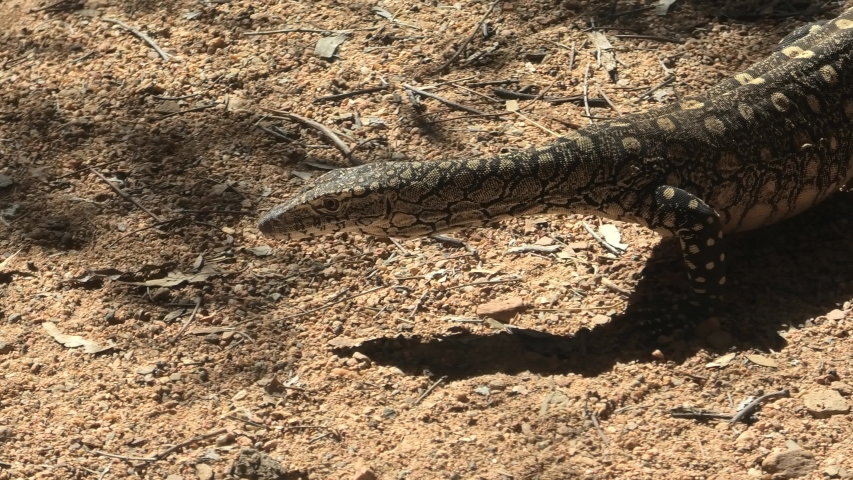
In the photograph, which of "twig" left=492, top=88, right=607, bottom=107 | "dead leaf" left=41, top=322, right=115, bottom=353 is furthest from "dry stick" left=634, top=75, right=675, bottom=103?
"dead leaf" left=41, top=322, right=115, bottom=353

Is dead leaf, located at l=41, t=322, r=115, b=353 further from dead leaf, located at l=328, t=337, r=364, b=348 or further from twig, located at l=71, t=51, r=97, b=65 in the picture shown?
twig, located at l=71, t=51, r=97, b=65

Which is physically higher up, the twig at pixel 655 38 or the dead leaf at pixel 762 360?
the twig at pixel 655 38

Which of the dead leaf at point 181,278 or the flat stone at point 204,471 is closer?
the flat stone at point 204,471

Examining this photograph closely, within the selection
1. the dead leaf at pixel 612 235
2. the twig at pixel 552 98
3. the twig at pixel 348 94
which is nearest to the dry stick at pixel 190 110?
the twig at pixel 348 94

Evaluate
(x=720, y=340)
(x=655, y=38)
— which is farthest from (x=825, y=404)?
(x=655, y=38)

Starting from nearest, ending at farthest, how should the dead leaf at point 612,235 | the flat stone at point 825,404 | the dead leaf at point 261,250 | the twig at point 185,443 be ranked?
the flat stone at point 825,404 < the twig at point 185,443 < the dead leaf at point 612,235 < the dead leaf at point 261,250

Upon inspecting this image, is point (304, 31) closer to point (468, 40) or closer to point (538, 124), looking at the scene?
point (468, 40)

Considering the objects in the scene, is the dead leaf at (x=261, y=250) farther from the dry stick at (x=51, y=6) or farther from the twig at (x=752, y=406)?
the dry stick at (x=51, y=6)
